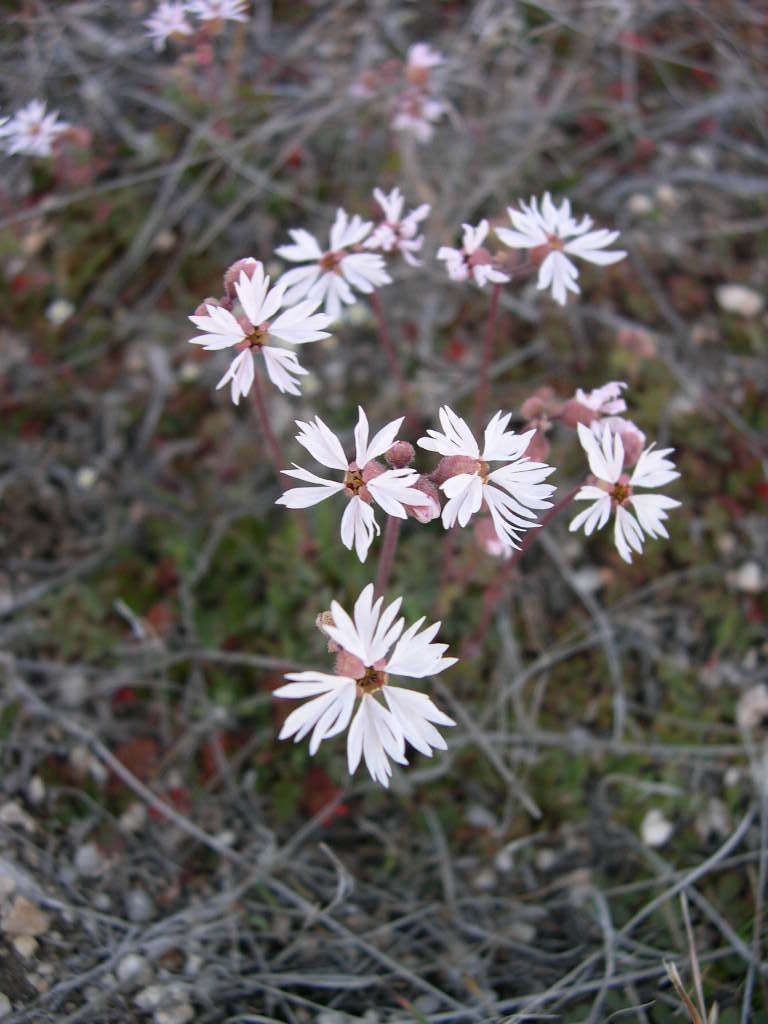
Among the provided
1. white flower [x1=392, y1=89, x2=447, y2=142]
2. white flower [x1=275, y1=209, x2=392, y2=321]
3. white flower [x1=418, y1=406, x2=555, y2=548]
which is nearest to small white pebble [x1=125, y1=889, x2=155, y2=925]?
white flower [x1=418, y1=406, x2=555, y2=548]

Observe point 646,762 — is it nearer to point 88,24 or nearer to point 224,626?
point 224,626

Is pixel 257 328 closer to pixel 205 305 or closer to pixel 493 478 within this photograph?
pixel 205 305

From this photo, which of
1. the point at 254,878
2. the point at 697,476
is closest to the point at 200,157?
the point at 697,476

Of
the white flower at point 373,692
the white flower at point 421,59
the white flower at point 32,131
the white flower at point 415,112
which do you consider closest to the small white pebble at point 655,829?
the white flower at point 373,692

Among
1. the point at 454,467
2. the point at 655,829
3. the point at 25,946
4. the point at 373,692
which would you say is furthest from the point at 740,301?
the point at 25,946

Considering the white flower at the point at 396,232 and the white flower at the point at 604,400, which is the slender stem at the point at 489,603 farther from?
the white flower at the point at 396,232
